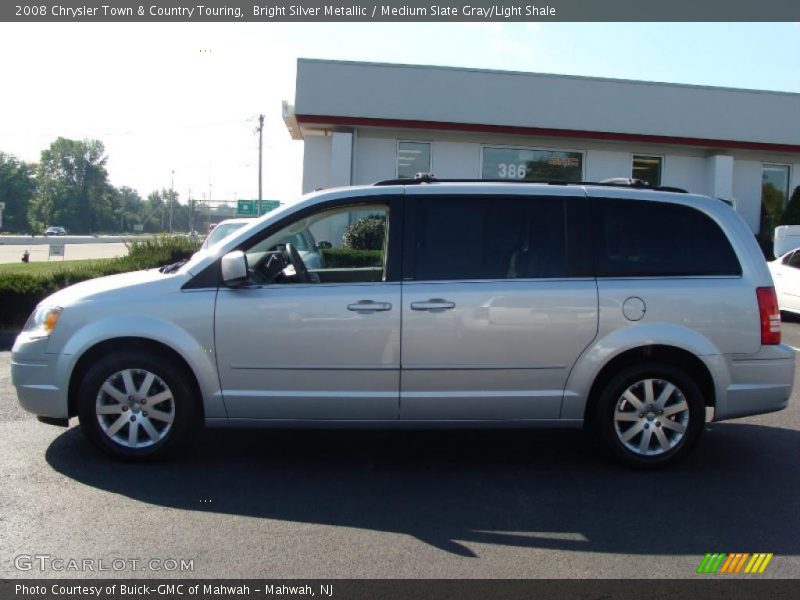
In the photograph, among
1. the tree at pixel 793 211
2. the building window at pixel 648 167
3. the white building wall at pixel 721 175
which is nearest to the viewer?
the tree at pixel 793 211

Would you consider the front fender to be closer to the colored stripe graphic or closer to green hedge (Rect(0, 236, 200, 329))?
the colored stripe graphic

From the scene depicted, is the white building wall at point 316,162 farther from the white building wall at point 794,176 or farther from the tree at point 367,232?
the tree at point 367,232

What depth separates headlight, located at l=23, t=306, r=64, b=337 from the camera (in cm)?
527

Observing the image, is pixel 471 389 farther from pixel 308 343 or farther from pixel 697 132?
pixel 697 132

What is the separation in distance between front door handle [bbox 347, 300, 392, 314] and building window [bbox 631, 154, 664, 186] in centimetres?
1826

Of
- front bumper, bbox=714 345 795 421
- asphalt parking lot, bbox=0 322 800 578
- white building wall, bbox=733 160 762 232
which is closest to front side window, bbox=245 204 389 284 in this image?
asphalt parking lot, bbox=0 322 800 578

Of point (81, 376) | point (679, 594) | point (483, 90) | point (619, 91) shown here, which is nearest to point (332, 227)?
point (81, 376)

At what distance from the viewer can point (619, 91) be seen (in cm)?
2086

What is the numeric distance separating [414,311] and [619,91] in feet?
58.1

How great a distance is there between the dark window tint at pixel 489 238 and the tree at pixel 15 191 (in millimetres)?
110853

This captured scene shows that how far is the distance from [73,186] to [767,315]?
118402 millimetres

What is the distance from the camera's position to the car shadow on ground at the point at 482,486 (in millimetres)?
4363

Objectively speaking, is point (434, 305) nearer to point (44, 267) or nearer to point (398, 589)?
point (398, 589)

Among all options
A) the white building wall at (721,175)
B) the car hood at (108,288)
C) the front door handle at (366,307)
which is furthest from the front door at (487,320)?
the white building wall at (721,175)
